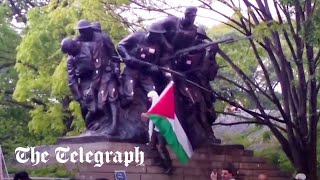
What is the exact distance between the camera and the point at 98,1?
1912cm

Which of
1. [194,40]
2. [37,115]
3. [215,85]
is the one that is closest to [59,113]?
[37,115]

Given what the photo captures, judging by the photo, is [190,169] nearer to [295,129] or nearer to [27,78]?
[295,129]

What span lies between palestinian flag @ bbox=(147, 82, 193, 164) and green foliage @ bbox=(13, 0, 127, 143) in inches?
319

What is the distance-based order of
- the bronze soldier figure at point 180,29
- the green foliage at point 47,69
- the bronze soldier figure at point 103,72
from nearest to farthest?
the bronze soldier figure at point 103,72, the bronze soldier figure at point 180,29, the green foliage at point 47,69

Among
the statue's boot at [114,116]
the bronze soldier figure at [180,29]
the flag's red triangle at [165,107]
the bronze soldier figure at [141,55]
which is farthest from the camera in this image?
the bronze soldier figure at [180,29]

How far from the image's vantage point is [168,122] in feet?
43.2

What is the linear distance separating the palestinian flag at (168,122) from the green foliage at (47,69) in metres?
8.10

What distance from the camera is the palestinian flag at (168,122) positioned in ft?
43.0

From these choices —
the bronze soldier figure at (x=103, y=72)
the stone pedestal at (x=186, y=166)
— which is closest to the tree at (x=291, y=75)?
the stone pedestal at (x=186, y=166)

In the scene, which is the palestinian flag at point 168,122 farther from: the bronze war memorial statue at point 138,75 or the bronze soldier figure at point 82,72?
the bronze soldier figure at point 82,72

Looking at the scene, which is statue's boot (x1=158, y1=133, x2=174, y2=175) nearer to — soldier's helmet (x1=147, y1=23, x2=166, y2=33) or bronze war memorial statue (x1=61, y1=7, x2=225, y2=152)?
bronze war memorial statue (x1=61, y1=7, x2=225, y2=152)

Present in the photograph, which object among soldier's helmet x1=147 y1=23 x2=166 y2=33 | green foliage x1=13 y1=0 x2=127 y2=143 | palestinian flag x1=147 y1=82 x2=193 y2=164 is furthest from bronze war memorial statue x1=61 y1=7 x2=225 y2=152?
green foliage x1=13 y1=0 x2=127 y2=143

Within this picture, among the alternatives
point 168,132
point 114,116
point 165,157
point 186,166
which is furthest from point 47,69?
point 168,132

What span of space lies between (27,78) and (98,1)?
4.76 m
